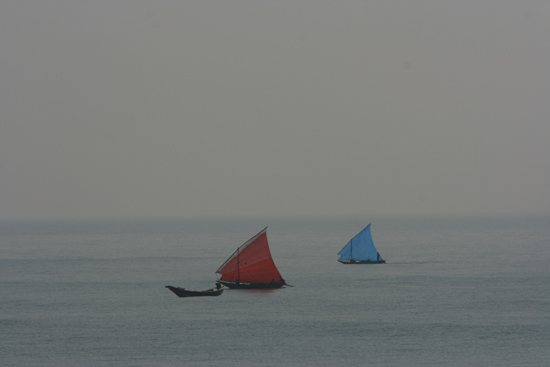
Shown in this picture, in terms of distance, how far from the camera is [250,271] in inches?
3883

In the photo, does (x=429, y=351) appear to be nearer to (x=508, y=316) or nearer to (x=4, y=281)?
(x=508, y=316)

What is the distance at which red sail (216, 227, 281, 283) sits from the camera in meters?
97.0

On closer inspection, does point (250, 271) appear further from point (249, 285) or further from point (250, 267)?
point (249, 285)

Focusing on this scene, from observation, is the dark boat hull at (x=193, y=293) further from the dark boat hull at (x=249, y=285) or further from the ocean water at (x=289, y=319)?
the dark boat hull at (x=249, y=285)

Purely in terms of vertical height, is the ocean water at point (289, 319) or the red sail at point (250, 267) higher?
the red sail at point (250, 267)

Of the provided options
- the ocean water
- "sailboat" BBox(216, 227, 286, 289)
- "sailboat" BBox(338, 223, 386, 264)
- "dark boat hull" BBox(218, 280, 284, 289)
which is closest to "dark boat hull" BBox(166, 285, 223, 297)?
the ocean water

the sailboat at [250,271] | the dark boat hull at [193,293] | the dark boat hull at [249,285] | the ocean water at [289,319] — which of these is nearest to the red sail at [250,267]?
the sailboat at [250,271]

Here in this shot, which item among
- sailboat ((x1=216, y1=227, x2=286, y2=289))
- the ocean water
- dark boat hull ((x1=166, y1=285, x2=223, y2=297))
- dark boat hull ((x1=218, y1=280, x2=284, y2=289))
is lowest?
the ocean water

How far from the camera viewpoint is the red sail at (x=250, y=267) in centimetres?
9700

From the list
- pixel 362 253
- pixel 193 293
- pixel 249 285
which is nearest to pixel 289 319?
pixel 193 293

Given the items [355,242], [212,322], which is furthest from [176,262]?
[212,322]

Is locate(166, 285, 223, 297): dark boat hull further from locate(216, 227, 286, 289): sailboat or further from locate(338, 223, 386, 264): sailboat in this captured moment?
locate(338, 223, 386, 264): sailboat

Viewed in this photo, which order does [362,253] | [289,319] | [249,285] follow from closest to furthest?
[289,319] < [249,285] < [362,253]

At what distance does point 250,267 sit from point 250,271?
561 mm
